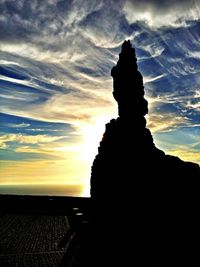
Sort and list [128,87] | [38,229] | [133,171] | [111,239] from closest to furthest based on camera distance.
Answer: [111,239]
[133,171]
[38,229]
[128,87]

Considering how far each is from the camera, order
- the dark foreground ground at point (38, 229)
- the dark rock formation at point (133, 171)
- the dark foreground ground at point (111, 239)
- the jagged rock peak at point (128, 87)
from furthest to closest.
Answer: the jagged rock peak at point (128, 87) < the dark rock formation at point (133, 171) < the dark foreground ground at point (111, 239) < the dark foreground ground at point (38, 229)

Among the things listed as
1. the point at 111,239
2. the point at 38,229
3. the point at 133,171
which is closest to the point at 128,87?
the point at 133,171

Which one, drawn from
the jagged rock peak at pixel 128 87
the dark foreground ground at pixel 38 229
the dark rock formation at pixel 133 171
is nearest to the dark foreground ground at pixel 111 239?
the dark foreground ground at pixel 38 229

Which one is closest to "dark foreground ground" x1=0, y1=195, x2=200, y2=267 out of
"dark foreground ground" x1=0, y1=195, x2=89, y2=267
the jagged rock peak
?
"dark foreground ground" x1=0, y1=195, x2=89, y2=267

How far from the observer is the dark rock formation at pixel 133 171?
13.4 metres

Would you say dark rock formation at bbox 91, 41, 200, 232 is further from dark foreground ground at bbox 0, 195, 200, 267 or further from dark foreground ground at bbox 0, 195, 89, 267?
dark foreground ground at bbox 0, 195, 89, 267

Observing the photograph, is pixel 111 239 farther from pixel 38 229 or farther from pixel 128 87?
pixel 128 87

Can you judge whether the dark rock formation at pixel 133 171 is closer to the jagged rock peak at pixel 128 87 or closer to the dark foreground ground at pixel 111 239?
the jagged rock peak at pixel 128 87

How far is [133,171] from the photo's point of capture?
17359 mm

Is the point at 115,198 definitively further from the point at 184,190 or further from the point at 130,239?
the point at 130,239

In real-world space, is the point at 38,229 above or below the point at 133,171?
below

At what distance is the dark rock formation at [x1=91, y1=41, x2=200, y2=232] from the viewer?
43.9 ft

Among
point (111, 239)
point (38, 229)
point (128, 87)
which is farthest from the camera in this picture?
point (128, 87)

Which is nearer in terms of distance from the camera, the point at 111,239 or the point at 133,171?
the point at 111,239
